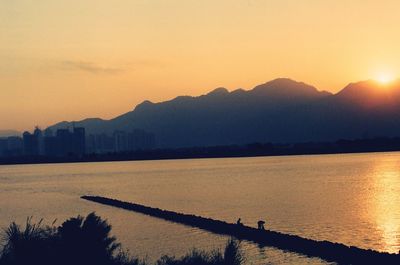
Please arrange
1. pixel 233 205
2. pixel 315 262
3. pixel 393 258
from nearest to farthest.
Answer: pixel 393 258 < pixel 315 262 < pixel 233 205

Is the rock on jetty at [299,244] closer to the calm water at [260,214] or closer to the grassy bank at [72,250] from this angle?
the calm water at [260,214]

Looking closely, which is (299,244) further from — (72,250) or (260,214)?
(260,214)

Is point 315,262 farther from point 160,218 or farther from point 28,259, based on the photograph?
point 160,218

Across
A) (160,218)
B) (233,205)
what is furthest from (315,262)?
(233,205)

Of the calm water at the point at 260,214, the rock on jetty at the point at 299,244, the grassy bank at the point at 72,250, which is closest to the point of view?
the grassy bank at the point at 72,250

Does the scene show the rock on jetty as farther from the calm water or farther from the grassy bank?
the grassy bank

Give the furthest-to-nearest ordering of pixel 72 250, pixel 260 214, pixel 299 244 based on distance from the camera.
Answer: pixel 260 214, pixel 299 244, pixel 72 250

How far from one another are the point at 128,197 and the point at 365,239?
52.3 m

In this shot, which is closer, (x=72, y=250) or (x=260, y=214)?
(x=72, y=250)

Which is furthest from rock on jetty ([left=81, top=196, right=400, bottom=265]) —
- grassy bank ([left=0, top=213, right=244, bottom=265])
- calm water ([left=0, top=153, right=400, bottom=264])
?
grassy bank ([left=0, top=213, right=244, bottom=265])

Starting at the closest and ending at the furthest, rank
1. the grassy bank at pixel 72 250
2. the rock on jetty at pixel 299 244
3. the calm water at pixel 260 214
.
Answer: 1. the grassy bank at pixel 72 250
2. the rock on jetty at pixel 299 244
3. the calm water at pixel 260 214

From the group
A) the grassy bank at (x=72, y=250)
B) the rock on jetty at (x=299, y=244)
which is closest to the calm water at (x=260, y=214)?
the rock on jetty at (x=299, y=244)

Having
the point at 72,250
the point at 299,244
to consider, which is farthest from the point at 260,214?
the point at 72,250

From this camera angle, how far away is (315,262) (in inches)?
1125
